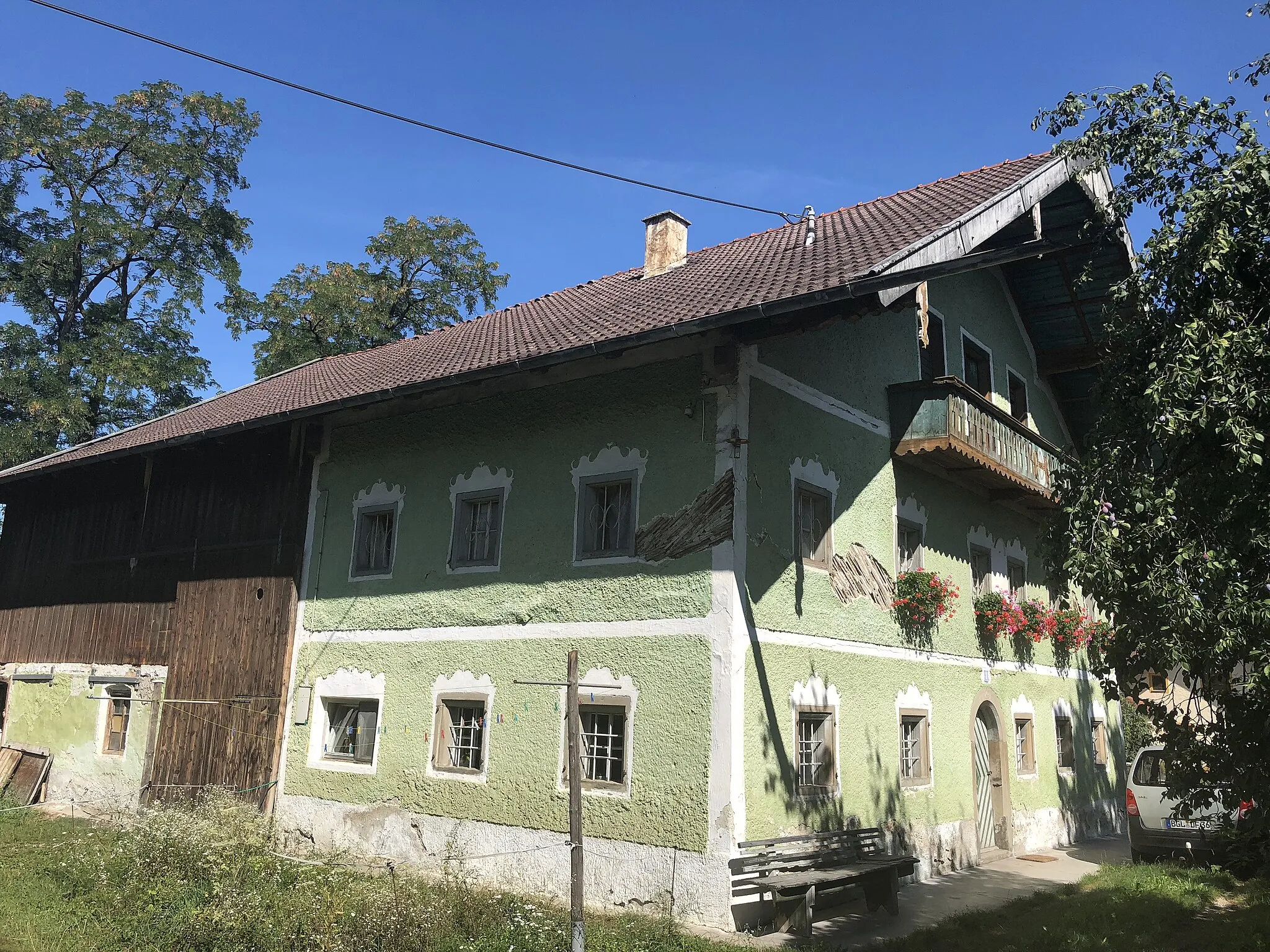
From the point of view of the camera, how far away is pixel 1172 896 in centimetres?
973

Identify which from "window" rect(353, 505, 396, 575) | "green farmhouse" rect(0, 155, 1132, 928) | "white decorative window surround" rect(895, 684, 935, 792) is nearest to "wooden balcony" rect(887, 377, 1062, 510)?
"green farmhouse" rect(0, 155, 1132, 928)

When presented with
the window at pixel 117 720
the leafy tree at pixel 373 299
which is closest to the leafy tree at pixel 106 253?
the leafy tree at pixel 373 299

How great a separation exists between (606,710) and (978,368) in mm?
8592

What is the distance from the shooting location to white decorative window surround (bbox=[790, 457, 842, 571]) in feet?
34.9

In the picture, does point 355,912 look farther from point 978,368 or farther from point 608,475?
point 978,368

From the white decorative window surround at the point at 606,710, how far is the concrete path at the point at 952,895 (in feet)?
6.13

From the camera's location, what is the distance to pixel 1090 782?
668 inches

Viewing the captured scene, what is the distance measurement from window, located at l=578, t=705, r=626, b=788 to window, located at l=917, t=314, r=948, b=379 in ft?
22.0

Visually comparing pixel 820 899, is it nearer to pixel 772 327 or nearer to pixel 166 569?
pixel 772 327

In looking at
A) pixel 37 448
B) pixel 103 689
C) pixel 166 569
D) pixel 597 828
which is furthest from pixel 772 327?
pixel 37 448

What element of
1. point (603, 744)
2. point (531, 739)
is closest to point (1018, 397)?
point (603, 744)

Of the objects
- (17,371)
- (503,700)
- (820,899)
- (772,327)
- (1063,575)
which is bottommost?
(820,899)

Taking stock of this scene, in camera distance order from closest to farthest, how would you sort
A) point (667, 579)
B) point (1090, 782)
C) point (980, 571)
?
point (667, 579) < point (980, 571) < point (1090, 782)

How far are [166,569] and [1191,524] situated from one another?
1422cm
